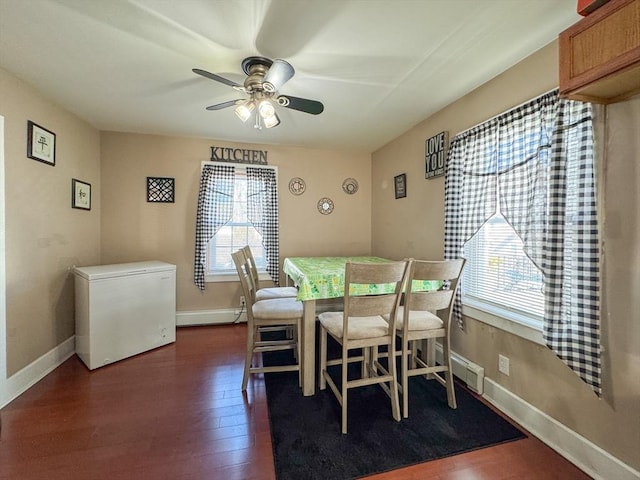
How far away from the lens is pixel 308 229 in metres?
3.85

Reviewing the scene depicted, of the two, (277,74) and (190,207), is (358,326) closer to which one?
(277,74)

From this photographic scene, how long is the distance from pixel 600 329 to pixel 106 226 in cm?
439

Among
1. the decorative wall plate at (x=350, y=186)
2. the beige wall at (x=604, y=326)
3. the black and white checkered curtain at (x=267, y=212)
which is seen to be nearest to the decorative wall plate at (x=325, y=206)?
the decorative wall plate at (x=350, y=186)

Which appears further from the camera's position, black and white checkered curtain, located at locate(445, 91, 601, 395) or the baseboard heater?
the baseboard heater

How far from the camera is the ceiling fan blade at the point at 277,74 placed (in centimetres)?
154

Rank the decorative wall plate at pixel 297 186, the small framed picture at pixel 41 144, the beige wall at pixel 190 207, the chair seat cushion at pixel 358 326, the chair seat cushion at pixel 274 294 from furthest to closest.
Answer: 1. the decorative wall plate at pixel 297 186
2. the beige wall at pixel 190 207
3. the chair seat cushion at pixel 274 294
4. the small framed picture at pixel 41 144
5. the chair seat cushion at pixel 358 326

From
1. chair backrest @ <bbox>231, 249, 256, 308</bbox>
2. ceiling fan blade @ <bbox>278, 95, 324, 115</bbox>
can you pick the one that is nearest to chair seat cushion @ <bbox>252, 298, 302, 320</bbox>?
chair backrest @ <bbox>231, 249, 256, 308</bbox>

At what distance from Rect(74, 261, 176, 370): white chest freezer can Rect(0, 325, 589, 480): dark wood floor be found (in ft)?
0.66

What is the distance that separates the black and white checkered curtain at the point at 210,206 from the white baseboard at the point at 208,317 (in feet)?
1.15

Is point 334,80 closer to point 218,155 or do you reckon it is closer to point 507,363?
point 218,155

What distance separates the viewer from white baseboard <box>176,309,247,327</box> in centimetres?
344

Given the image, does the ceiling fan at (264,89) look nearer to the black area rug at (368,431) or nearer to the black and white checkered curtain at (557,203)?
the black and white checkered curtain at (557,203)

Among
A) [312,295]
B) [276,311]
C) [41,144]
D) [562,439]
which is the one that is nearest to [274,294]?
[276,311]

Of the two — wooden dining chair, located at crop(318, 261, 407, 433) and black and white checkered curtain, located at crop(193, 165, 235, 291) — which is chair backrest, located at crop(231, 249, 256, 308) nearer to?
wooden dining chair, located at crop(318, 261, 407, 433)
